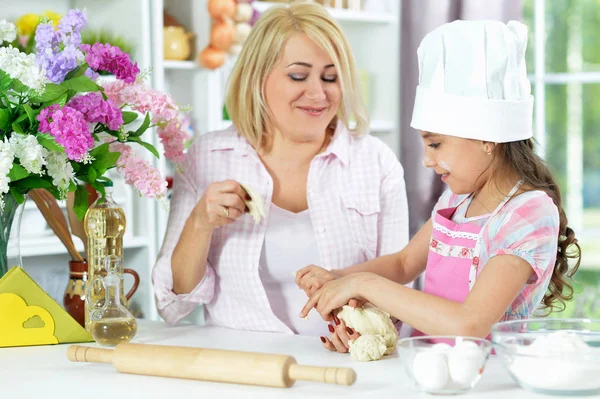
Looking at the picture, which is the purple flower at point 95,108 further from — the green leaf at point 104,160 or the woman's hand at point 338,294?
the woman's hand at point 338,294

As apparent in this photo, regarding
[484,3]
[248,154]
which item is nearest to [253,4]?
[484,3]

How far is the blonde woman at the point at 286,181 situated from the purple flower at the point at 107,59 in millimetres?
492

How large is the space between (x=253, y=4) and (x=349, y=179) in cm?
135

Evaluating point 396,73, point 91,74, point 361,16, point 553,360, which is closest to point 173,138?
point 91,74

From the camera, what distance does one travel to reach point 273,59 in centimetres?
225

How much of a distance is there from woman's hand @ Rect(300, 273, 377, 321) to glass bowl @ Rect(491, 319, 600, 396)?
370 mm

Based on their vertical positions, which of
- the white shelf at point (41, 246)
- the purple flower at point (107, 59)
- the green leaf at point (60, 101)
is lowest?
the white shelf at point (41, 246)

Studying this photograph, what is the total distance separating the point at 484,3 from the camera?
365 centimetres

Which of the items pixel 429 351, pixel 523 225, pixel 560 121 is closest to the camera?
pixel 429 351

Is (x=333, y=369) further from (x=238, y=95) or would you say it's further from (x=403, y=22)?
(x=403, y=22)

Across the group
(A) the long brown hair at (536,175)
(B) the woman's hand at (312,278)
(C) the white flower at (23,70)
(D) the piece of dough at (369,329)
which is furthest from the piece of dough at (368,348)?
(C) the white flower at (23,70)

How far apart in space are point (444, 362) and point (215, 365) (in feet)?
1.17

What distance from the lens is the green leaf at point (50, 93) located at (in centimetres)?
164

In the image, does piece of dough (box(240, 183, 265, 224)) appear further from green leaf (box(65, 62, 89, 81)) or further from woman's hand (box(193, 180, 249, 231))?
green leaf (box(65, 62, 89, 81))
